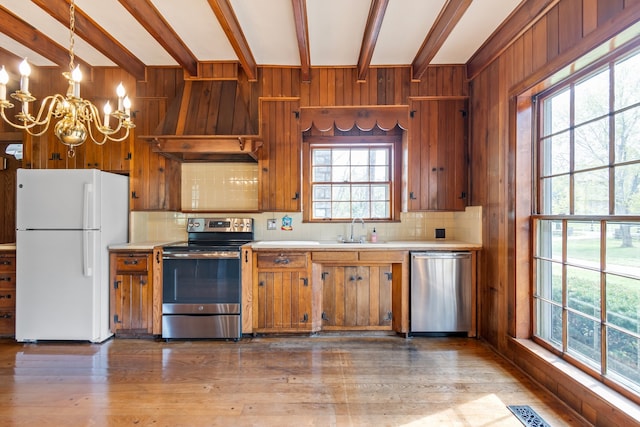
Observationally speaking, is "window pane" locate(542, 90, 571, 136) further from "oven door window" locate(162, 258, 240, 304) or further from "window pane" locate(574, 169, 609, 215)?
"oven door window" locate(162, 258, 240, 304)

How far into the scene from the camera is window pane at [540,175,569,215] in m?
2.14

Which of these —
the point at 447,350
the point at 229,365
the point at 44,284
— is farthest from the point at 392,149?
the point at 44,284

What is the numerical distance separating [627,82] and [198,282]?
3.44 metres

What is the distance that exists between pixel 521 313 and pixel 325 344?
1684 millimetres

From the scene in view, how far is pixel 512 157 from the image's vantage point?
253cm

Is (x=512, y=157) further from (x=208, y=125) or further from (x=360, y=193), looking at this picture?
(x=208, y=125)

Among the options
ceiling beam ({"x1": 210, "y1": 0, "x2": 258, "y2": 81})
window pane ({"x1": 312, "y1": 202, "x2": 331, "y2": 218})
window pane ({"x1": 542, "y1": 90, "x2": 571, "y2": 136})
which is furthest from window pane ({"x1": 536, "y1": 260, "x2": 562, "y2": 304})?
ceiling beam ({"x1": 210, "y1": 0, "x2": 258, "y2": 81})

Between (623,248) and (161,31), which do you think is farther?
(161,31)

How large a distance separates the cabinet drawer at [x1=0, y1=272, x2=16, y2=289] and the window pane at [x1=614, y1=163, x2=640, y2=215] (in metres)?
4.82

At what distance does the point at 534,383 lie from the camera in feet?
7.21

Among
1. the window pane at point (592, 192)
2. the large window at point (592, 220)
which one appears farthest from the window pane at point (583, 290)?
the window pane at point (592, 192)

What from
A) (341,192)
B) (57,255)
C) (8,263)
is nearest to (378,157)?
(341,192)

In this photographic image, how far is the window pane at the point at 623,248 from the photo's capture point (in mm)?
1625

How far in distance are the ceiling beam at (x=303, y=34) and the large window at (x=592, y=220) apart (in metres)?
1.94
